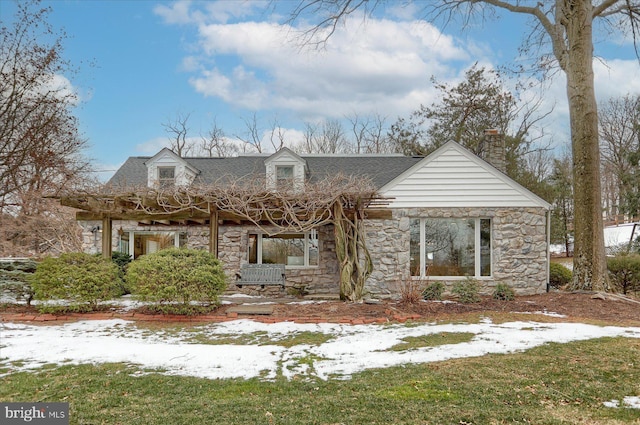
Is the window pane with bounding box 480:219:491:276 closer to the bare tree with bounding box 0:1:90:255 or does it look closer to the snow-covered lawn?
the snow-covered lawn

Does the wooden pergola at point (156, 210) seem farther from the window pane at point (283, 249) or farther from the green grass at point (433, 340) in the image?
the green grass at point (433, 340)

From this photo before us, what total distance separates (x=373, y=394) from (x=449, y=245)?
7701mm

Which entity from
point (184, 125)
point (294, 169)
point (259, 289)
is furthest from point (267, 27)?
point (184, 125)

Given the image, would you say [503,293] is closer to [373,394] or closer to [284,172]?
[284,172]

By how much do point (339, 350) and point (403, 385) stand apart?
1.37m

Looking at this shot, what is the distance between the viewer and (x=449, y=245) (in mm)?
10688

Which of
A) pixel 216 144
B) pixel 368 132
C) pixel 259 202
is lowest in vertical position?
pixel 259 202

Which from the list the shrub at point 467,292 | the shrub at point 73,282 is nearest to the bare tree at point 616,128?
the shrub at point 467,292

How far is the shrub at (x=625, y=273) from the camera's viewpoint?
10836 mm

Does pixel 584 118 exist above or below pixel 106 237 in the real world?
above

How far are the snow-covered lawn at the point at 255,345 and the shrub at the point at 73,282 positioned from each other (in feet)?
2.39

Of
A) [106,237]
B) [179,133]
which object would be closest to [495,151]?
[106,237]

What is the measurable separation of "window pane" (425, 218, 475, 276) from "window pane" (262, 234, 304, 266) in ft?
11.7

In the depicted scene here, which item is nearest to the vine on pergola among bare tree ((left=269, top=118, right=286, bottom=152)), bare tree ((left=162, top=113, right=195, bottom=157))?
bare tree ((left=269, top=118, right=286, bottom=152))
